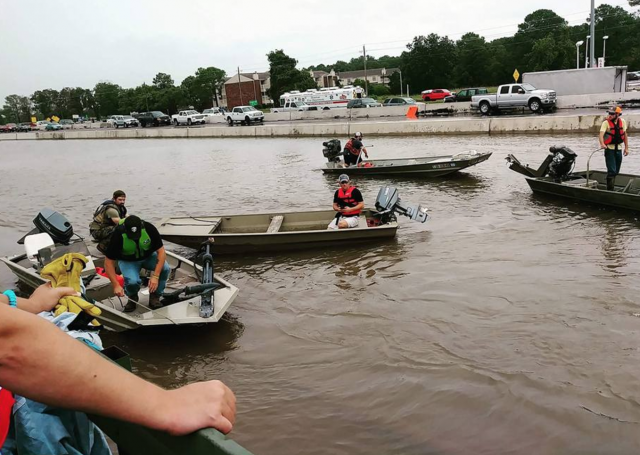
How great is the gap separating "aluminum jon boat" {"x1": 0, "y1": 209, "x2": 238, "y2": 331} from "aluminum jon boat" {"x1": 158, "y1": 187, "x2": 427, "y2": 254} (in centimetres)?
192

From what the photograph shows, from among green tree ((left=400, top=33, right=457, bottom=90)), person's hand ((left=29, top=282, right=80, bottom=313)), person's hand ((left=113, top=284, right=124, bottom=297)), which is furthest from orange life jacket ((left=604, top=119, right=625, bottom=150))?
green tree ((left=400, top=33, right=457, bottom=90))

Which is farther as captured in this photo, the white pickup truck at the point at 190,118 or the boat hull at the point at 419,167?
the white pickup truck at the point at 190,118

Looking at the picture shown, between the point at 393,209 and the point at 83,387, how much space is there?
1055 cm

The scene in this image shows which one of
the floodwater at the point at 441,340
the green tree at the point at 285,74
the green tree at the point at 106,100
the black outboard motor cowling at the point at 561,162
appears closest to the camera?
the floodwater at the point at 441,340

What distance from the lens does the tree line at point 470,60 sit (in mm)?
68625

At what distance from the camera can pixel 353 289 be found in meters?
9.47

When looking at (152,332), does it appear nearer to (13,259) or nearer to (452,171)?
(13,259)

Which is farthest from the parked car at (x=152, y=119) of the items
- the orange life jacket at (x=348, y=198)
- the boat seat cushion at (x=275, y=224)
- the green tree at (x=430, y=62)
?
the orange life jacket at (x=348, y=198)

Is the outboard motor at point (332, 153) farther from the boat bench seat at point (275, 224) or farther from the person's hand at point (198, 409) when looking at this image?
the person's hand at point (198, 409)

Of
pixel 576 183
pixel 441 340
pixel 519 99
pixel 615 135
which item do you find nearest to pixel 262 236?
pixel 441 340

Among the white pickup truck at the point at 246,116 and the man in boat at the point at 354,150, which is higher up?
the white pickup truck at the point at 246,116

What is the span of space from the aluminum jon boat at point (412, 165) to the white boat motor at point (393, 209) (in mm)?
7209

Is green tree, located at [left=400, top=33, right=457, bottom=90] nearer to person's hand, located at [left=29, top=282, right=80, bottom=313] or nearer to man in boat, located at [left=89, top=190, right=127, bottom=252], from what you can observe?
man in boat, located at [left=89, top=190, right=127, bottom=252]

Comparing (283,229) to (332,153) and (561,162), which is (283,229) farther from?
(332,153)
